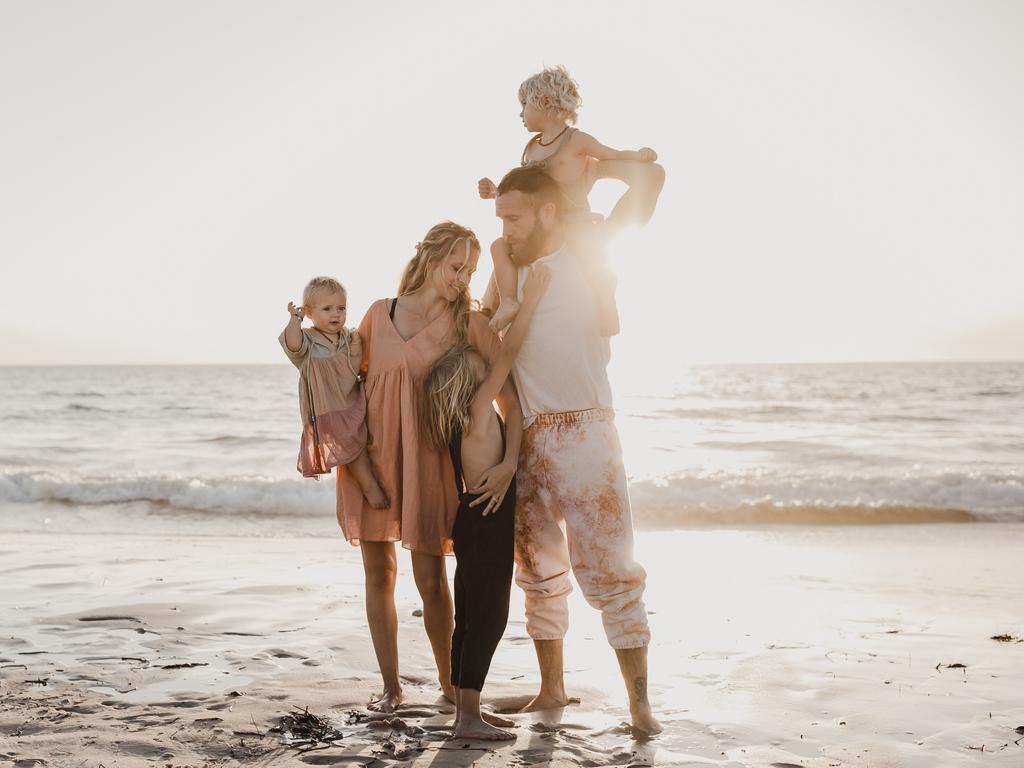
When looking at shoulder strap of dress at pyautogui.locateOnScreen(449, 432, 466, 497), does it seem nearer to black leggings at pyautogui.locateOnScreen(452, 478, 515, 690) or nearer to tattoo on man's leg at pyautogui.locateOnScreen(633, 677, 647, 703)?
black leggings at pyautogui.locateOnScreen(452, 478, 515, 690)

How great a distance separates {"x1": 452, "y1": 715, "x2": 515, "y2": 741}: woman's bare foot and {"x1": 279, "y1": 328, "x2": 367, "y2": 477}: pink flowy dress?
3.42ft

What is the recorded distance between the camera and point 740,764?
309 cm

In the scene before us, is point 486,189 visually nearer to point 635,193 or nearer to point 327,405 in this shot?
point 635,193

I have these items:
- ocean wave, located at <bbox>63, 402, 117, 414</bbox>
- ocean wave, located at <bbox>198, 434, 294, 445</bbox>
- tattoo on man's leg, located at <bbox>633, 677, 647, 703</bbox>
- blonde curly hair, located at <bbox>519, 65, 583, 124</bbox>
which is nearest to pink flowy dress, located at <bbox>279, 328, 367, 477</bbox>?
blonde curly hair, located at <bbox>519, 65, 583, 124</bbox>

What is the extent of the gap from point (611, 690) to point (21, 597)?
381 centimetres

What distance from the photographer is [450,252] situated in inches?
139

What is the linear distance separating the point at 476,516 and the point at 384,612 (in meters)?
0.68

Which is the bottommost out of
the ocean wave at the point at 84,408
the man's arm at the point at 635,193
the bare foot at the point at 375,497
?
the ocean wave at the point at 84,408

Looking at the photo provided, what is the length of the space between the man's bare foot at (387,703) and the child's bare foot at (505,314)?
151 centimetres

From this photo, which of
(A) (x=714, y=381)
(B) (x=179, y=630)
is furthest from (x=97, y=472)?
(A) (x=714, y=381)

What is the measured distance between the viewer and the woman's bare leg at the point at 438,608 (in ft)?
11.7

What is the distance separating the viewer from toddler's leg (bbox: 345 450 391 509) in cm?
352

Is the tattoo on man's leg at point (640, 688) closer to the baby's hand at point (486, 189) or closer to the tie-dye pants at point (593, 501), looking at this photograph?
the tie-dye pants at point (593, 501)

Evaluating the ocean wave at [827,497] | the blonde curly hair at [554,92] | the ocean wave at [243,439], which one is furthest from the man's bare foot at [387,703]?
the ocean wave at [243,439]
